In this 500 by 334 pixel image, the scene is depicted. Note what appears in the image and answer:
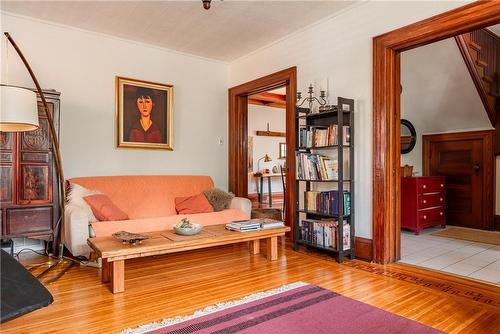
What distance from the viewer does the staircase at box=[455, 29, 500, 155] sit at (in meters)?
4.08

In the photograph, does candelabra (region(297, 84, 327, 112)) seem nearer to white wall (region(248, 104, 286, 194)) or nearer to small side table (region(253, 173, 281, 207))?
small side table (region(253, 173, 281, 207))

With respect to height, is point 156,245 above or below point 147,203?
below

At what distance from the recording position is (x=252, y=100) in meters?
8.40

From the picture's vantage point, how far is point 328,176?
11.3 feet

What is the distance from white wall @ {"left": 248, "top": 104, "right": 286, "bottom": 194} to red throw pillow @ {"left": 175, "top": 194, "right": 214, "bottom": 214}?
435 centimetres

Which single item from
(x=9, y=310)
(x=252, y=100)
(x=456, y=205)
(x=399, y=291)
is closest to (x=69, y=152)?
(x=9, y=310)

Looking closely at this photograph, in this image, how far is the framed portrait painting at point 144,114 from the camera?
4.43m

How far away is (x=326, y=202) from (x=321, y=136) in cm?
70

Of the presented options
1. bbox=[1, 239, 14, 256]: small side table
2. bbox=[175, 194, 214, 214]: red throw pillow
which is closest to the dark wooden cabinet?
bbox=[1, 239, 14, 256]: small side table

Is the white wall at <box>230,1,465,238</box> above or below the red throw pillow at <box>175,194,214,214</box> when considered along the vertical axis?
above

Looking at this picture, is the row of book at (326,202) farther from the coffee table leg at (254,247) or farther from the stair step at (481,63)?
the stair step at (481,63)

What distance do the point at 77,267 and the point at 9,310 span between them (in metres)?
2.34

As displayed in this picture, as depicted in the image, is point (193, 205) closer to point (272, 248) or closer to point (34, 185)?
point (272, 248)

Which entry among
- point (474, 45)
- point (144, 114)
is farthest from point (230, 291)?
point (474, 45)
